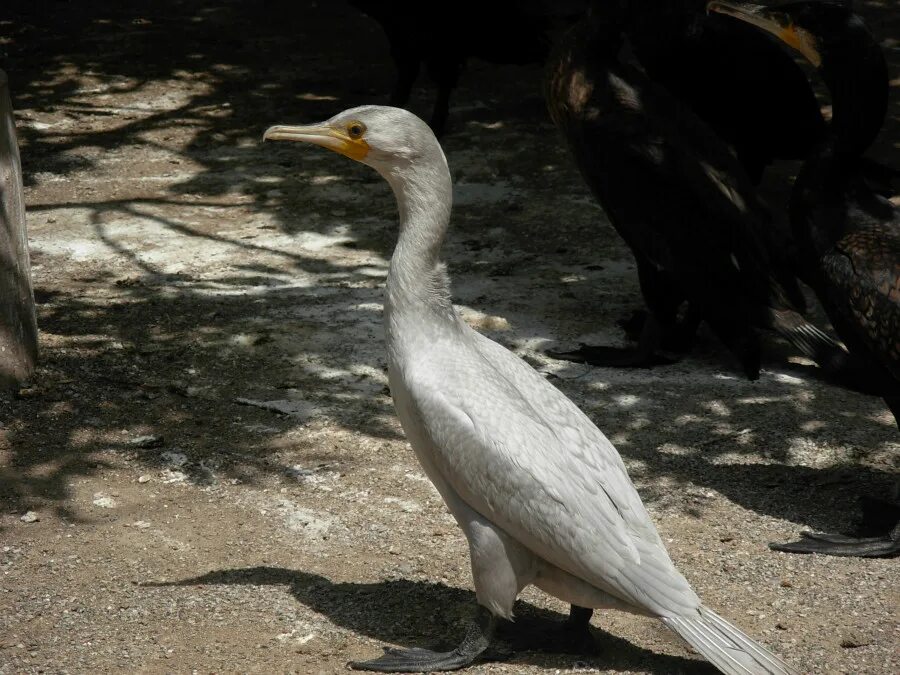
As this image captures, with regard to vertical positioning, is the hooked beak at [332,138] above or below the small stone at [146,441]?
above

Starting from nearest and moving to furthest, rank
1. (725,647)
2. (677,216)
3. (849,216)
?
(725,647)
(849,216)
(677,216)

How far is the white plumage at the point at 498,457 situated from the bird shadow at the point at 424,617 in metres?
0.22

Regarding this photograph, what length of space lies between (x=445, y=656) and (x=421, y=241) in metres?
1.29

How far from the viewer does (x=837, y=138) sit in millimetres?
5105

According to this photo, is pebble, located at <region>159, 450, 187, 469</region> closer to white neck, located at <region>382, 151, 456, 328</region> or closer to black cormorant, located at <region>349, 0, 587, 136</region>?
white neck, located at <region>382, 151, 456, 328</region>

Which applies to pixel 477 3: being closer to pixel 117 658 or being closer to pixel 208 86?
pixel 208 86

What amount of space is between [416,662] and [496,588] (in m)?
0.34

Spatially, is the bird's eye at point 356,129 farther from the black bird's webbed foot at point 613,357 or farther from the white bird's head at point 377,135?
the black bird's webbed foot at point 613,357

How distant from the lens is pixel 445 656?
376cm

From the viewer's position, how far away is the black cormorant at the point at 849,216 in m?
4.55

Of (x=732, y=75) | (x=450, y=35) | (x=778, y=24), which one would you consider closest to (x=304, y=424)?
(x=778, y=24)

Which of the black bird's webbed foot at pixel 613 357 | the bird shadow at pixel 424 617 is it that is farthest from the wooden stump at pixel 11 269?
the black bird's webbed foot at pixel 613 357

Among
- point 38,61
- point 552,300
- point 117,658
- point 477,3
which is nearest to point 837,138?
point 552,300

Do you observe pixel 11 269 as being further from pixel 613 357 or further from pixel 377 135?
pixel 613 357
